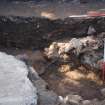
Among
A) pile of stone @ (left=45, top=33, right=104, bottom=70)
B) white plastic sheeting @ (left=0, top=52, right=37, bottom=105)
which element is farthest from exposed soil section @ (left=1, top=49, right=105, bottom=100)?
white plastic sheeting @ (left=0, top=52, right=37, bottom=105)

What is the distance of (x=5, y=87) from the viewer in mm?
2984

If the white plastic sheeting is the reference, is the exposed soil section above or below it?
below

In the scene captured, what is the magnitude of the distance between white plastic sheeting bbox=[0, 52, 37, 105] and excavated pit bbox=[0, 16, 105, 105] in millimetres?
1526

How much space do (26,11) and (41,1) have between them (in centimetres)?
49

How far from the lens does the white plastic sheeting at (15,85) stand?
284 centimetres

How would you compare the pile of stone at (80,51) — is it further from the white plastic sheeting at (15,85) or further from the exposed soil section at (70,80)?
the white plastic sheeting at (15,85)

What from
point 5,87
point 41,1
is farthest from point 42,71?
point 5,87

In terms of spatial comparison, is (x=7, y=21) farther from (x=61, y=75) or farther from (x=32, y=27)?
(x=61, y=75)

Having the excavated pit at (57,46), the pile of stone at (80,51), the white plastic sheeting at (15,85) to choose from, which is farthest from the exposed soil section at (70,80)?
the white plastic sheeting at (15,85)

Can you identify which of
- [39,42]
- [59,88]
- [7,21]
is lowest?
[59,88]

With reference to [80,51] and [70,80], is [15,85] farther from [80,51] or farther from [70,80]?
[80,51]

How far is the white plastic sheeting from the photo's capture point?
2840mm

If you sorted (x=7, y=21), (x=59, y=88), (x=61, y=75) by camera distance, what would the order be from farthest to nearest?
1. (x=7, y=21)
2. (x=61, y=75)
3. (x=59, y=88)

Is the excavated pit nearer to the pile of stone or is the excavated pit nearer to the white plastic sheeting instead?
the pile of stone
